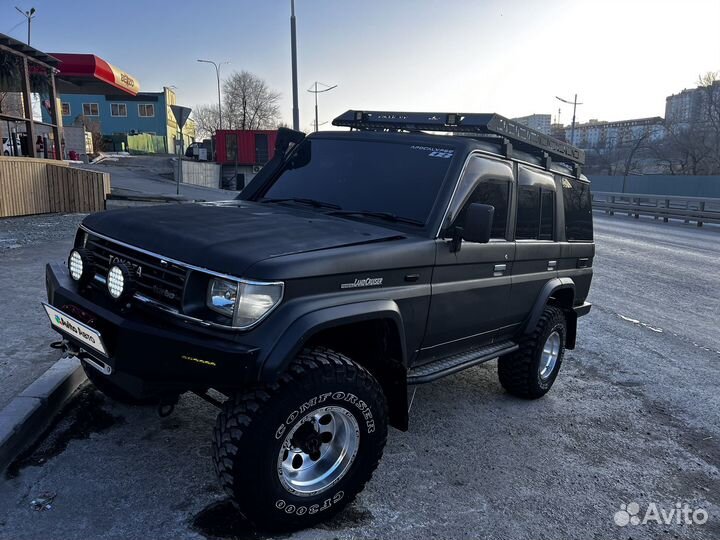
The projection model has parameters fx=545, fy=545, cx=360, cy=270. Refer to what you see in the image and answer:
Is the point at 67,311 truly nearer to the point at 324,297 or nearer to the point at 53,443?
the point at 53,443

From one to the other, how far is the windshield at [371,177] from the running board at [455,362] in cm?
95

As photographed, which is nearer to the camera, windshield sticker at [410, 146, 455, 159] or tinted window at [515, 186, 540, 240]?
windshield sticker at [410, 146, 455, 159]

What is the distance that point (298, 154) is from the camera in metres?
4.35

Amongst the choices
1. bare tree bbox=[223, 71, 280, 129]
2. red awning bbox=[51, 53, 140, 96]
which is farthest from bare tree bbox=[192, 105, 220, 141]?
red awning bbox=[51, 53, 140, 96]

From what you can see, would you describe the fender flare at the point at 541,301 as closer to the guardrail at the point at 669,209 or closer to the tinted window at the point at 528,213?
the tinted window at the point at 528,213

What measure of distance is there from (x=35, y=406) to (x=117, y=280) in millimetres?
1433

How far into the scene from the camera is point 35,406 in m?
3.53

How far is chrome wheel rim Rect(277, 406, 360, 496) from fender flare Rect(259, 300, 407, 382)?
0.37 m

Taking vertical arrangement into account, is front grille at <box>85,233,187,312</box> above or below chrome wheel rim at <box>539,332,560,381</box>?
above

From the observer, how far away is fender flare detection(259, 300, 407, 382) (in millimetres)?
2412

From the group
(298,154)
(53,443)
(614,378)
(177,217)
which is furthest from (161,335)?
(614,378)

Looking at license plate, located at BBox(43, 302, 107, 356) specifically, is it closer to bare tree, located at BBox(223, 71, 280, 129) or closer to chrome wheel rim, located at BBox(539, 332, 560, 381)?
chrome wheel rim, located at BBox(539, 332, 560, 381)

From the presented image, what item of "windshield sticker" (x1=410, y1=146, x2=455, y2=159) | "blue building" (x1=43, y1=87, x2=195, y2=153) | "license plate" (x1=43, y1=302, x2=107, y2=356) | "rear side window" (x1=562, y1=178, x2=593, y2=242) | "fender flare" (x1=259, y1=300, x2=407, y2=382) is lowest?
"license plate" (x1=43, y1=302, x2=107, y2=356)

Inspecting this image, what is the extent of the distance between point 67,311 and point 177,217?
79cm
